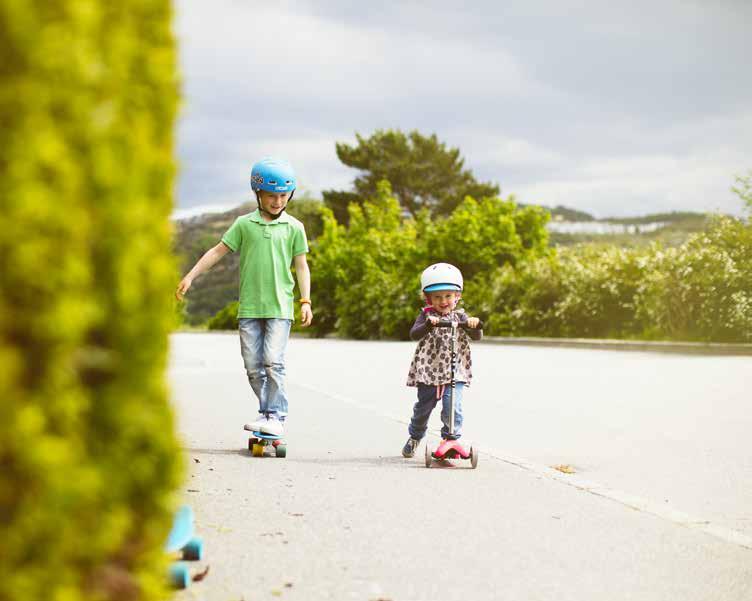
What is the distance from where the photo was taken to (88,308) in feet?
5.80

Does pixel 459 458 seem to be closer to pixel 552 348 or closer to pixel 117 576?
pixel 117 576

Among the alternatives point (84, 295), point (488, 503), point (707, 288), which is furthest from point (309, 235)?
point (84, 295)

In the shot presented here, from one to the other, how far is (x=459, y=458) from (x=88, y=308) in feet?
17.7

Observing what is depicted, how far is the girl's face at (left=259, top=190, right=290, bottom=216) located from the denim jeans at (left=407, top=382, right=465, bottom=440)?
158cm

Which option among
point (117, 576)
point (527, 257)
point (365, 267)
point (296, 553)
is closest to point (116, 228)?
point (117, 576)

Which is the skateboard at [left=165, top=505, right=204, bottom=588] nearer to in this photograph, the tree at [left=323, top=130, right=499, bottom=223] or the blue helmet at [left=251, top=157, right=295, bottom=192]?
the blue helmet at [left=251, top=157, right=295, bottom=192]

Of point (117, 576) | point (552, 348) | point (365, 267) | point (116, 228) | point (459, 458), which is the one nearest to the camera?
point (116, 228)

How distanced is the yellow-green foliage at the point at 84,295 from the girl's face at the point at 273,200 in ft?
16.6

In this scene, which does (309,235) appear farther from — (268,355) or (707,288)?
(268,355)

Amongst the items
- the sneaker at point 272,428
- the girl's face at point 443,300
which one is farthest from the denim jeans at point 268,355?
the girl's face at point 443,300

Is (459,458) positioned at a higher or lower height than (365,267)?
lower

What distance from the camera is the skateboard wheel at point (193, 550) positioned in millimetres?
3902

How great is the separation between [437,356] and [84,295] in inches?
210

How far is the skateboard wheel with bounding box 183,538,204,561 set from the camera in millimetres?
3902
